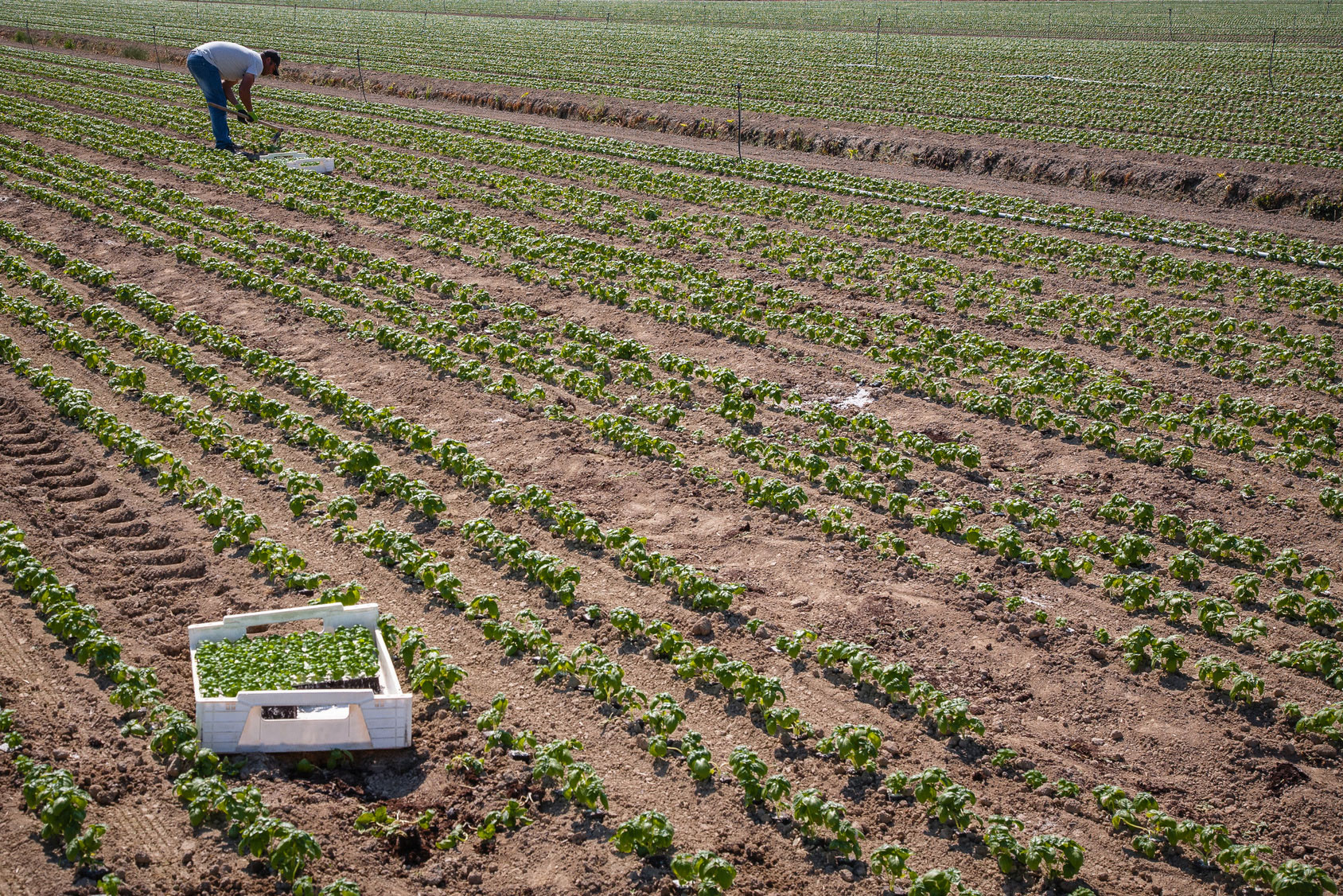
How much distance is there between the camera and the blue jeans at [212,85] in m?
21.8

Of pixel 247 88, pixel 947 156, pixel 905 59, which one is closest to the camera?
pixel 247 88

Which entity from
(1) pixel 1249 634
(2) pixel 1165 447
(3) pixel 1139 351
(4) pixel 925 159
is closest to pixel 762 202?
(4) pixel 925 159

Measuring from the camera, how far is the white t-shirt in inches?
846

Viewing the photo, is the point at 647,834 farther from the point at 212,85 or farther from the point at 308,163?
the point at 212,85

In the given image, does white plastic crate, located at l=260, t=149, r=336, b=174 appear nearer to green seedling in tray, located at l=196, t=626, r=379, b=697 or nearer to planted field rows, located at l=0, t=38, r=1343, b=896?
planted field rows, located at l=0, t=38, r=1343, b=896

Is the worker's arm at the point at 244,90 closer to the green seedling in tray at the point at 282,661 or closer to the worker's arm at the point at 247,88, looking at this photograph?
the worker's arm at the point at 247,88

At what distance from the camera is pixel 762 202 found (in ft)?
66.6

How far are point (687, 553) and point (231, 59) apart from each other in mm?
18199

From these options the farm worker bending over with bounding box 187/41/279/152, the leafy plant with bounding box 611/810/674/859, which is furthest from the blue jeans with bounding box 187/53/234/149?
the leafy plant with bounding box 611/810/674/859

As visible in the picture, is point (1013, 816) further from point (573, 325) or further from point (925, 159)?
point (925, 159)

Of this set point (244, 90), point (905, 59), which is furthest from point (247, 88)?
point (905, 59)

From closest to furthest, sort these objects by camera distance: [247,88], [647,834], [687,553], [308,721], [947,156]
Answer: [647,834] < [308,721] < [687,553] < [247,88] < [947,156]

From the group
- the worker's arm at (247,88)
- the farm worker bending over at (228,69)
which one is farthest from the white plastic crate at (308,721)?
the worker's arm at (247,88)

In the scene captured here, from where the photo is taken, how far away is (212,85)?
22000mm
